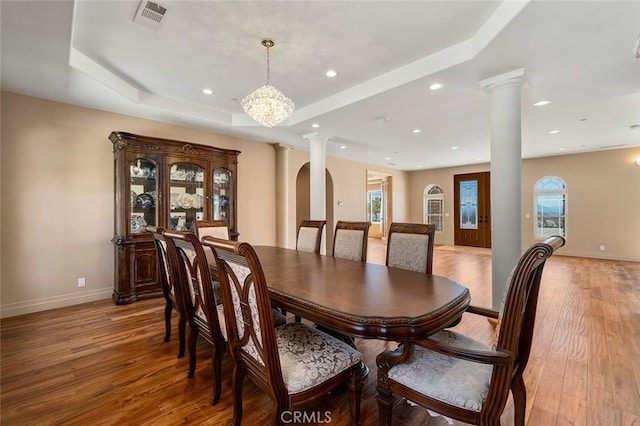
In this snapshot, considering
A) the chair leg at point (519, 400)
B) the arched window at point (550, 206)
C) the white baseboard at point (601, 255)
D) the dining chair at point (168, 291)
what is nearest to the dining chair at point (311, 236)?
the dining chair at point (168, 291)

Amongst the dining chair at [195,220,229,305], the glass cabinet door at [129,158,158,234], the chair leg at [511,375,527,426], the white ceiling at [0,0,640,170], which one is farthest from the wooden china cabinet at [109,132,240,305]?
the chair leg at [511,375,527,426]

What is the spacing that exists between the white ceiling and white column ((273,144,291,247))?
1.42 m

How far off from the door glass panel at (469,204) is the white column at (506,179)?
6747mm

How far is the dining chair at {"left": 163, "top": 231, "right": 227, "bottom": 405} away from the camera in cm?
162

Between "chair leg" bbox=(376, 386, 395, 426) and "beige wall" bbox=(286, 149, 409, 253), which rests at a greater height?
"beige wall" bbox=(286, 149, 409, 253)

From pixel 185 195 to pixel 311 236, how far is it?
2241mm

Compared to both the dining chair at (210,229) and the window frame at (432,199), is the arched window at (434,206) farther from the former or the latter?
the dining chair at (210,229)

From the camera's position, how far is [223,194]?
4605 millimetres

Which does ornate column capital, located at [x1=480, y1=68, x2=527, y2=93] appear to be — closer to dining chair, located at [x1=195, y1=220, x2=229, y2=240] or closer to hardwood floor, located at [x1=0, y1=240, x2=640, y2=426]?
hardwood floor, located at [x1=0, y1=240, x2=640, y2=426]

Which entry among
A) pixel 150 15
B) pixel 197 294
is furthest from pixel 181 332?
pixel 150 15

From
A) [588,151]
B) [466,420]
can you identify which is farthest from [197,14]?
[588,151]

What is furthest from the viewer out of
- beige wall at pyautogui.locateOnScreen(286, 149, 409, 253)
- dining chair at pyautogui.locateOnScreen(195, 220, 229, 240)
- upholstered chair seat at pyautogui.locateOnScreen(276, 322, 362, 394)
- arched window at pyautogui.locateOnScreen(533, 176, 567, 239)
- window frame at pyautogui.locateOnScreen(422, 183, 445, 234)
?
window frame at pyautogui.locateOnScreen(422, 183, 445, 234)

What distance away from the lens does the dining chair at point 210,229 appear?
3.22m
